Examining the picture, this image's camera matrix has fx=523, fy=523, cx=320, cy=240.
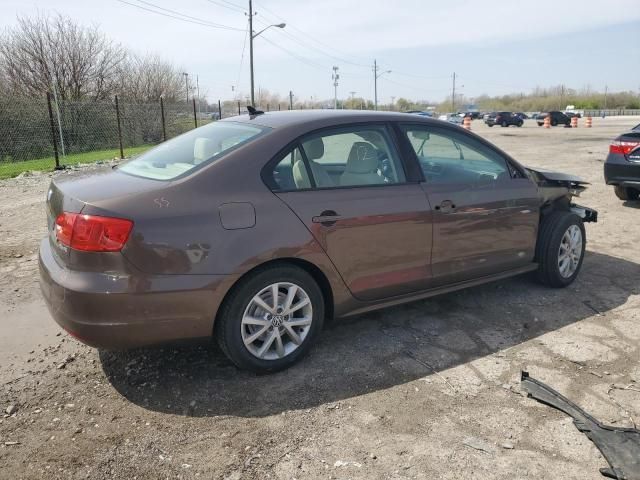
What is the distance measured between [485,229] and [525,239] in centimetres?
57

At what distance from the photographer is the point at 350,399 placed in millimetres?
3043

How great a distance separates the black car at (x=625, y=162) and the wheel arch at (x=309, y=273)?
6.47m

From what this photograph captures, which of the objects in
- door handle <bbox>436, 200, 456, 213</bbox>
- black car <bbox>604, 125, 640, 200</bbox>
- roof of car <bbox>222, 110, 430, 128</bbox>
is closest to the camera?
roof of car <bbox>222, 110, 430, 128</bbox>

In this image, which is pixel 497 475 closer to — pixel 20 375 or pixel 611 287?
pixel 20 375

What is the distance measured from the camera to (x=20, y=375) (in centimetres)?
329

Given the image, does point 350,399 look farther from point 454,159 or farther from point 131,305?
point 454,159

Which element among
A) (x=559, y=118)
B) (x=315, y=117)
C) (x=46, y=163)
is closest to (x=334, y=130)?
(x=315, y=117)

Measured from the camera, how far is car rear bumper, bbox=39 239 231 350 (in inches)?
108

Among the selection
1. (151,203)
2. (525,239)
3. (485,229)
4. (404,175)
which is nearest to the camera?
(151,203)

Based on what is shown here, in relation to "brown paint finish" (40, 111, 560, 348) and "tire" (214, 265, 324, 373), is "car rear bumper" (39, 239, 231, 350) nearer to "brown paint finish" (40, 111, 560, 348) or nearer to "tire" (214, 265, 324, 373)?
"brown paint finish" (40, 111, 560, 348)

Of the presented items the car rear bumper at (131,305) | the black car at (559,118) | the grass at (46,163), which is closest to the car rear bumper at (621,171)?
the car rear bumper at (131,305)

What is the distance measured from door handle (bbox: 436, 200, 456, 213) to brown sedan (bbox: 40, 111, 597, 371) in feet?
0.04

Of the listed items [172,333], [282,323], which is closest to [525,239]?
[282,323]

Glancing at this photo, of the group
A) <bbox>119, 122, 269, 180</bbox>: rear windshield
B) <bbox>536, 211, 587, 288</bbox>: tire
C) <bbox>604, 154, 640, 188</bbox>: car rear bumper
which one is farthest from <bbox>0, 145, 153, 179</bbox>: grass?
<bbox>536, 211, 587, 288</bbox>: tire
